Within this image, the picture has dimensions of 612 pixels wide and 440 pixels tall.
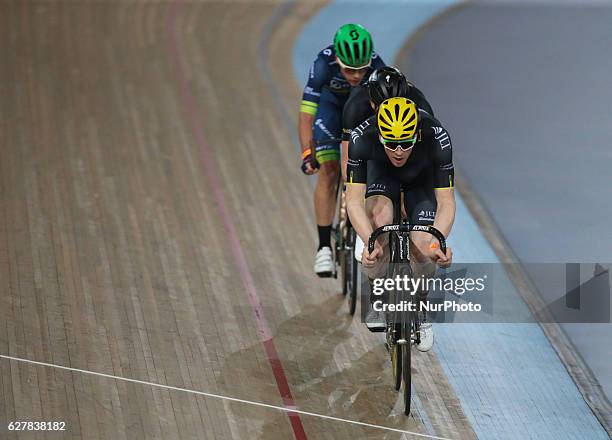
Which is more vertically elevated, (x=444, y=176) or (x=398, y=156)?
(x=398, y=156)

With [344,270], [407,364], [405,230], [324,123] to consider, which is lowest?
[407,364]

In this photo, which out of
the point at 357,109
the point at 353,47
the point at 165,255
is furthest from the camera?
the point at 165,255

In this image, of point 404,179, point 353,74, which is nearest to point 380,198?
point 404,179

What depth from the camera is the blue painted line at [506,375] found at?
15.5 ft

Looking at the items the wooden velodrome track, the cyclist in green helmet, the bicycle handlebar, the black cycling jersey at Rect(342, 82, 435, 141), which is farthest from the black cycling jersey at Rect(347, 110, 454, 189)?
the wooden velodrome track

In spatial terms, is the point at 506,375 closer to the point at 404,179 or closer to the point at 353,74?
the point at 404,179

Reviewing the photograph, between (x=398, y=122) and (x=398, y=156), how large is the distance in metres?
0.17

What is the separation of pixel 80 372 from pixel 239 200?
86.8 inches

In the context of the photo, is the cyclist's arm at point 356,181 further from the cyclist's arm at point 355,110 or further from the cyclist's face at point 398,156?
the cyclist's arm at point 355,110

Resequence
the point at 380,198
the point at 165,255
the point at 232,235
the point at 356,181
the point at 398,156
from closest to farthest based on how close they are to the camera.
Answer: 1. the point at 398,156
2. the point at 356,181
3. the point at 380,198
4. the point at 165,255
5. the point at 232,235

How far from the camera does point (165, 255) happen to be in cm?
616

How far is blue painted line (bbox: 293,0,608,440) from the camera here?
15.5 feet

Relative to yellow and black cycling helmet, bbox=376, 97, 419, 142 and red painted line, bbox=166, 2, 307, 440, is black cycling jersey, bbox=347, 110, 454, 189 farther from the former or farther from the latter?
red painted line, bbox=166, 2, 307, 440

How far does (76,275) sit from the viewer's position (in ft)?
19.2
